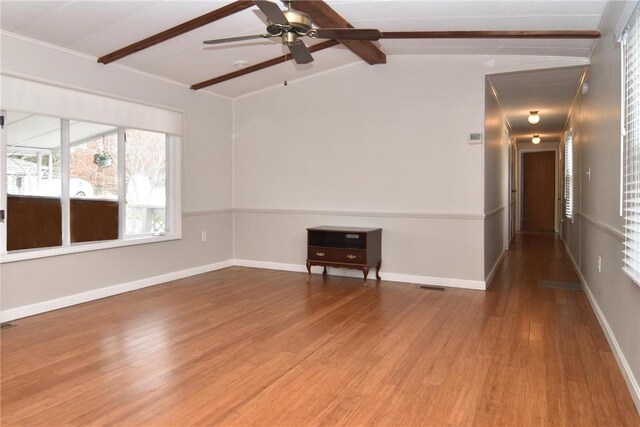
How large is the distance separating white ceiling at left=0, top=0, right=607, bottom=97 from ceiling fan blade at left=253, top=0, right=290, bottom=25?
401 millimetres

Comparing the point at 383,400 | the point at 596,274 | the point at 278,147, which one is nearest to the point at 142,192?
the point at 278,147

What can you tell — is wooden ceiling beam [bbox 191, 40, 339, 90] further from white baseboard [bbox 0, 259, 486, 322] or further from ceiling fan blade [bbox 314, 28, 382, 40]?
white baseboard [bbox 0, 259, 486, 322]

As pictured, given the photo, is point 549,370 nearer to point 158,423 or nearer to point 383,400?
point 383,400

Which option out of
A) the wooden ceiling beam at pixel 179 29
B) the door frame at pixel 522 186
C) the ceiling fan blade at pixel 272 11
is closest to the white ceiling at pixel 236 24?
the wooden ceiling beam at pixel 179 29

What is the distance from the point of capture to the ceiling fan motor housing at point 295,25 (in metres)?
2.85

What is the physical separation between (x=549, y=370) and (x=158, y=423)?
7.33 feet

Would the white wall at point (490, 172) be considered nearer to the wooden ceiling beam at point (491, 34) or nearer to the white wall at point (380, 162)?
the white wall at point (380, 162)

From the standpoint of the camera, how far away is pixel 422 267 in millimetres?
5188

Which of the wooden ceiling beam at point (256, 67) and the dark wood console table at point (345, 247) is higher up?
the wooden ceiling beam at point (256, 67)

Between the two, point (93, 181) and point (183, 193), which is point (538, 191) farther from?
point (93, 181)

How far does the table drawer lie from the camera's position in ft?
16.6

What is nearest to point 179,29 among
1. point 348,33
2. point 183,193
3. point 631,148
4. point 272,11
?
point 272,11

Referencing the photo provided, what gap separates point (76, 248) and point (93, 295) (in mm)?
508

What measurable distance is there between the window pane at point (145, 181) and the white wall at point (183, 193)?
0.82 ft
